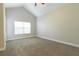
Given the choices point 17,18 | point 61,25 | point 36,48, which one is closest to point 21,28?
point 17,18

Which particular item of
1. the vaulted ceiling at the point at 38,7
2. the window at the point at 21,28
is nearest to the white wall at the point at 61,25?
the vaulted ceiling at the point at 38,7

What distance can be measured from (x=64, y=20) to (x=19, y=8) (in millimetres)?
1342

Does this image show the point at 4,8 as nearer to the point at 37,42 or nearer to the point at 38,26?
the point at 38,26

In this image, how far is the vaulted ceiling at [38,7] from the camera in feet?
7.83

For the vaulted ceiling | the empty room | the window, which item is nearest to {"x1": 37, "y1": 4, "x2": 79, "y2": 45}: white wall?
the empty room

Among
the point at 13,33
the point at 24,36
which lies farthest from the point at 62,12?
the point at 13,33

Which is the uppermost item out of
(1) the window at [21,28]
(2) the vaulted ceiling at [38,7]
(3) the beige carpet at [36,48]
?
(2) the vaulted ceiling at [38,7]

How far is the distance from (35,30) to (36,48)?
47cm

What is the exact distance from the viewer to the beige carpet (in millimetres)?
2520

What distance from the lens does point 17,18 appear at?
2582 mm

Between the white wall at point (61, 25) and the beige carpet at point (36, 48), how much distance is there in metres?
0.18

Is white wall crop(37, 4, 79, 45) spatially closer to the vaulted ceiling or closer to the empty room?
the empty room

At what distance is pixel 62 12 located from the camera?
3133mm

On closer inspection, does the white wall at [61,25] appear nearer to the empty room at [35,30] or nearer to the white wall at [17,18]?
the empty room at [35,30]
